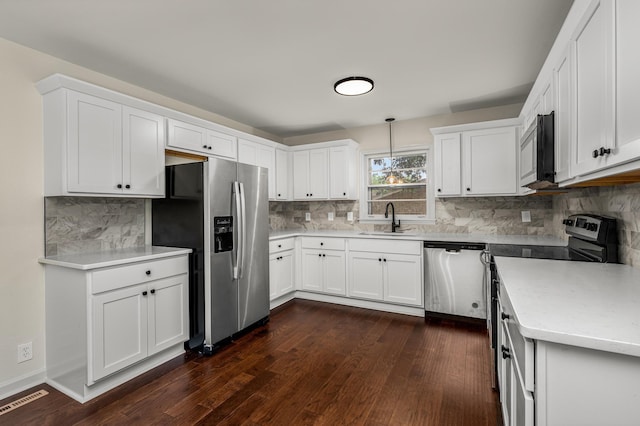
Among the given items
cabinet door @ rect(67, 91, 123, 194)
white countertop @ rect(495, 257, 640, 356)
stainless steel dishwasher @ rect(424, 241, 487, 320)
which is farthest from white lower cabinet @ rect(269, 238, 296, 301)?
white countertop @ rect(495, 257, 640, 356)

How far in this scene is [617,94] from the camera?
3.54 ft

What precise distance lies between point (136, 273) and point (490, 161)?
3.67 m

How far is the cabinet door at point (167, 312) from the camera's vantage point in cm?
247

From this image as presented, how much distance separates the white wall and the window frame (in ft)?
11.8

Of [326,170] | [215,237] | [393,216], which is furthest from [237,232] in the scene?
[393,216]

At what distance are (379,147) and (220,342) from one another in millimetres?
3257

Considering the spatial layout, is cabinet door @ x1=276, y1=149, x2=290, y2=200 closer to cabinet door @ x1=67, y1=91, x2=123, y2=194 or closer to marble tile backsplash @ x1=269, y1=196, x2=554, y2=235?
marble tile backsplash @ x1=269, y1=196, x2=554, y2=235

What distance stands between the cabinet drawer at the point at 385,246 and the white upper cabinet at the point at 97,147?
2326mm

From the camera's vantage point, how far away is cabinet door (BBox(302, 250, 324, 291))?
4168mm

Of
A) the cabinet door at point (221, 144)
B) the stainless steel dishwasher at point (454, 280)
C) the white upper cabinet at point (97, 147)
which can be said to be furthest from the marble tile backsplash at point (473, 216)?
the white upper cabinet at point (97, 147)

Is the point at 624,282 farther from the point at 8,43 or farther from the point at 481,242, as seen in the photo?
the point at 8,43

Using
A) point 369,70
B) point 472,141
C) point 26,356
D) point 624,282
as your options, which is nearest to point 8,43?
point 26,356

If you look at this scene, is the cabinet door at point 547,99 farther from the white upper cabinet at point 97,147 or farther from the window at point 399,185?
the white upper cabinet at point 97,147

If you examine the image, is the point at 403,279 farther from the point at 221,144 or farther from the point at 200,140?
the point at 200,140
